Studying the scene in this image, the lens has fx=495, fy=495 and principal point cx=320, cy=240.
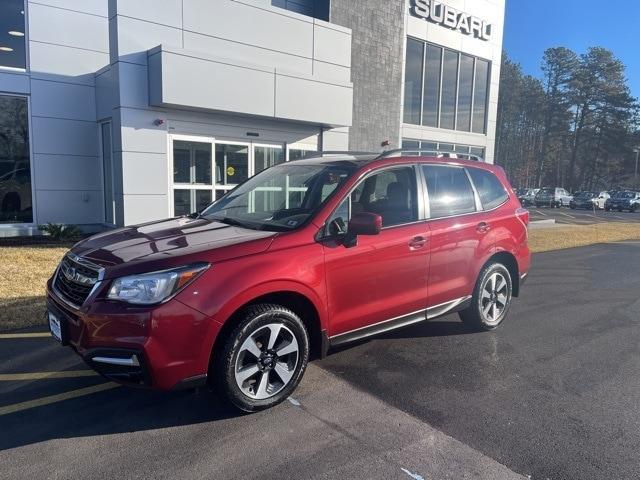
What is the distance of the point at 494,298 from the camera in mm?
5551

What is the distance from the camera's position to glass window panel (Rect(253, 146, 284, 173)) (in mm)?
12719

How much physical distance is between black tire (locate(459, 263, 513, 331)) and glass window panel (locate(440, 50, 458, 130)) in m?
14.4

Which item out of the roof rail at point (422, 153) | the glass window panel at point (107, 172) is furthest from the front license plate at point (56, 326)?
the glass window panel at point (107, 172)

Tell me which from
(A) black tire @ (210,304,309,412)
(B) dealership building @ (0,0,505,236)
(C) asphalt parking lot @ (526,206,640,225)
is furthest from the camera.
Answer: (C) asphalt parking lot @ (526,206,640,225)

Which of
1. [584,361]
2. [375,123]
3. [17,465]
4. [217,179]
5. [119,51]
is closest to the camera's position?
[17,465]

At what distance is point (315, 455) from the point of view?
3092 millimetres

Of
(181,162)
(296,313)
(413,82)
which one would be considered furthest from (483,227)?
(413,82)

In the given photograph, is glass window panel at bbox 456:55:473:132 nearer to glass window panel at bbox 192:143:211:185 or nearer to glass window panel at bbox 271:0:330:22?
glass window panel at bbox 271:0:330:22

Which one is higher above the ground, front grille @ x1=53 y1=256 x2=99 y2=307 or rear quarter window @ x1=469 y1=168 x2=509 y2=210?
rear quarter window @ x1=469 y1=168 x2=509 y2=210

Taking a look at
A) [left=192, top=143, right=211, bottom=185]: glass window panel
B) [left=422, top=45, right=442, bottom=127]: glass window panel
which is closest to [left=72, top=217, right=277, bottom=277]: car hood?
[left=192, top=143, right=211, bottom=185]: glass window panel

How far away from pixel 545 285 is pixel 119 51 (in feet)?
30.7

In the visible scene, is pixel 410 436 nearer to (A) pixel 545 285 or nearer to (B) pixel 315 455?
(B) pixel 315 455

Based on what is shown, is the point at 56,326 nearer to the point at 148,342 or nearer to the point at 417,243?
the point at 148,342

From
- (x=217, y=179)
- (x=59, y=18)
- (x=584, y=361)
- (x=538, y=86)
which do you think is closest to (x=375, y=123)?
(x=217, y=179)
